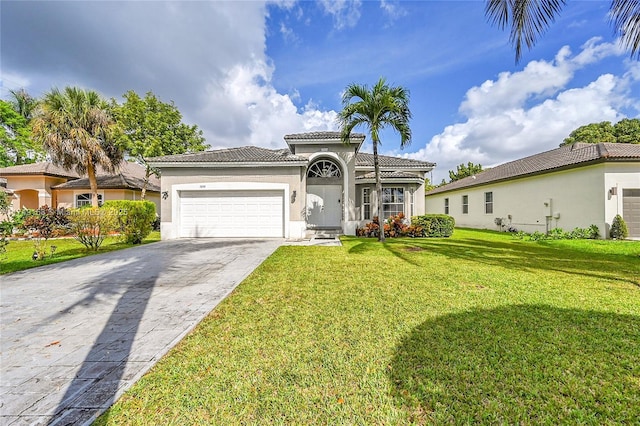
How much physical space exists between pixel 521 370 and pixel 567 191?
54.5 feet

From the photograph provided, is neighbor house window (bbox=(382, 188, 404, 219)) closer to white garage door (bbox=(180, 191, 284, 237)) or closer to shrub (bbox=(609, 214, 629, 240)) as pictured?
white garage door (bbox=(180, 191, 284, 237))

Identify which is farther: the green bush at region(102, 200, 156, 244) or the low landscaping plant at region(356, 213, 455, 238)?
the low landscaping plant at region(356, 213, 455, 238)

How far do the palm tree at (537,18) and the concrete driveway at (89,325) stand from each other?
8.92 metres

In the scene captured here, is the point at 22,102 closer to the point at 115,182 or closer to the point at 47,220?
the point at 115,182

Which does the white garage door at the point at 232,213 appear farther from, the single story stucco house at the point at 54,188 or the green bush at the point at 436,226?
the single story stucco house at the point at 54,188

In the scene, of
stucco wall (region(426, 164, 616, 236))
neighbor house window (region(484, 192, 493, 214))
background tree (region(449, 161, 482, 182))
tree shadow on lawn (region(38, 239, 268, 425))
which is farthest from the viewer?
background tree (region(449, 161, 482, 182))

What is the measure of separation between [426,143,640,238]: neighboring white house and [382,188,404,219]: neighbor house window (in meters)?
8.26

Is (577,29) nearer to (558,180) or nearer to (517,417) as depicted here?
(558,180)

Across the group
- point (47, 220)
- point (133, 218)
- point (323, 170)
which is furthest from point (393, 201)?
point (47, 220)

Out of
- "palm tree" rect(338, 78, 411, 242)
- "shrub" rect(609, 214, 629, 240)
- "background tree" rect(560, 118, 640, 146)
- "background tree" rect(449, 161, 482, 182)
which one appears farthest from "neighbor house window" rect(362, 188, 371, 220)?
"background tree" rect(449, 161, 482, 182)

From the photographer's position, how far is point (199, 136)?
25.6 metres

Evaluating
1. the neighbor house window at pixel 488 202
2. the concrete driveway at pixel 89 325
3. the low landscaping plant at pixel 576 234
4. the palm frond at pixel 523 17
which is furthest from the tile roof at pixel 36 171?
the neighbor house window at pixel 488 202

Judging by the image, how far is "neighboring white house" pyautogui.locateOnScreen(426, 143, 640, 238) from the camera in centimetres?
1252

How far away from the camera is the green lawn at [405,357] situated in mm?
2178
